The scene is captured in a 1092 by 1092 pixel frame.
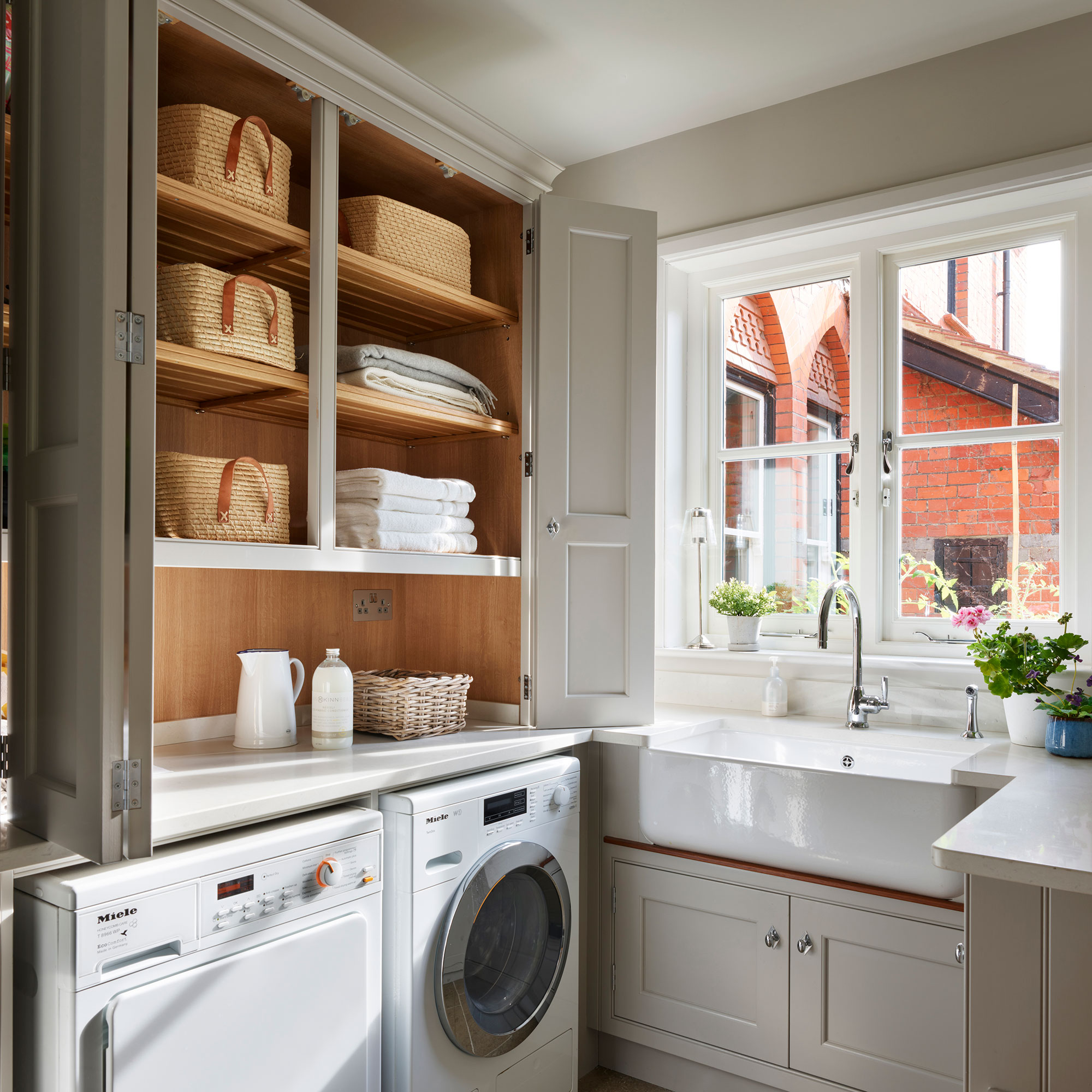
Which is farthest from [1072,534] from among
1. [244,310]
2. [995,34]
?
[244,310]

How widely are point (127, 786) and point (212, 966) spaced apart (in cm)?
33

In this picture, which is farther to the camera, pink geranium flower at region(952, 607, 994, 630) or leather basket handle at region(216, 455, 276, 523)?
pink geranium flower at region(952, 607, 994, 630)

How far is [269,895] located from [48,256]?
1.04m

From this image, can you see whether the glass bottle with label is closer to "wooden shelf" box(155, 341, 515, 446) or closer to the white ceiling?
"wooden shelf" box(155, 341, 515, 446)

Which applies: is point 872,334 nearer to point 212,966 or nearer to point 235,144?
point 235,144

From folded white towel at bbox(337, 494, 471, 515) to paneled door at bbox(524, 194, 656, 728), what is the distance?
0.22 metres

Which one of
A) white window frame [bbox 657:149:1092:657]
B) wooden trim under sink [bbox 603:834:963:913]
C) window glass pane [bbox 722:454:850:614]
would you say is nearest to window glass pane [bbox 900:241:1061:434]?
white window frame [bbox 657:149:1092:657]

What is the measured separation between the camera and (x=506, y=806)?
1.95 m

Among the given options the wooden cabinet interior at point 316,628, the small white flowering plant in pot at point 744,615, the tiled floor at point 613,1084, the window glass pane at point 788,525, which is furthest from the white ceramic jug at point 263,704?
the window glass pane at point 788,525

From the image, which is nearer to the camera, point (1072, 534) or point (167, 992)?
point (167, 992)

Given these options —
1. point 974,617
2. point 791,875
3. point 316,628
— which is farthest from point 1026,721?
point 316,628

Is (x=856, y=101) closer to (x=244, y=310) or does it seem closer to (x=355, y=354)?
(x=355, y=354)

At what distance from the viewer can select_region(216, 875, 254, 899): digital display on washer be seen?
1.40 meters

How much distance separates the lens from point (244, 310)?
1.83 m
